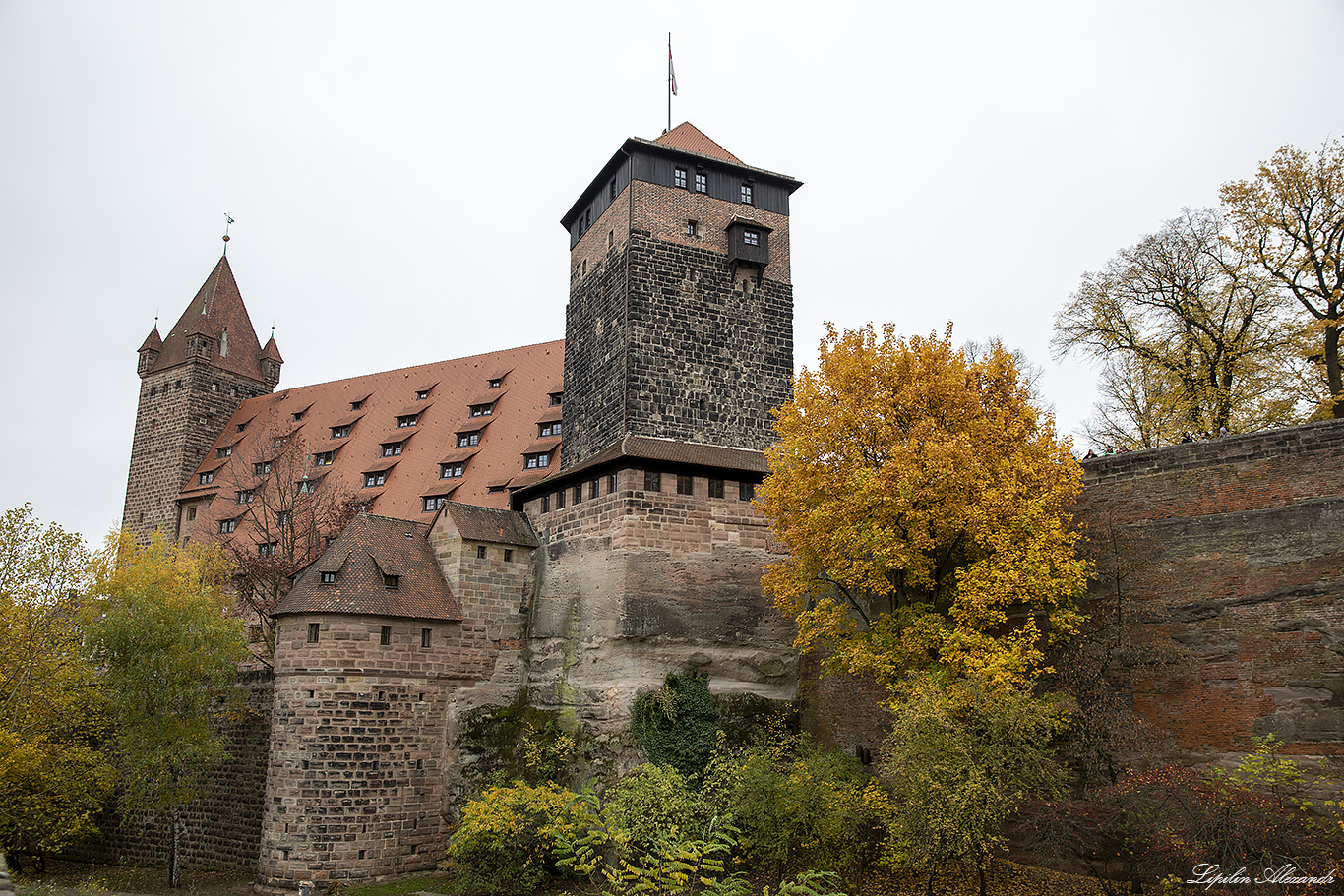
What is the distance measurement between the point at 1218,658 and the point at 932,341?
7.58 metres

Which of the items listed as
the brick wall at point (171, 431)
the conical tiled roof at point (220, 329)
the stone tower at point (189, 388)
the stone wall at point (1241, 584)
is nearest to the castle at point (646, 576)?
the stone wall at point (1241, 584)

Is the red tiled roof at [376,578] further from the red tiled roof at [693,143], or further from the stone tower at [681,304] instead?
the red tiled roof at [693,143]

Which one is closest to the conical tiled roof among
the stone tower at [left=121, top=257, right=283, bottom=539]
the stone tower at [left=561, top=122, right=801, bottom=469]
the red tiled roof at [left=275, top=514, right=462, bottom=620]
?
the stone tower at [left=121, top=257, right=283, bottom=539]

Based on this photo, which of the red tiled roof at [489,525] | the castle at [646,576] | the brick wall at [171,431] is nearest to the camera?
the castle at [646,576]

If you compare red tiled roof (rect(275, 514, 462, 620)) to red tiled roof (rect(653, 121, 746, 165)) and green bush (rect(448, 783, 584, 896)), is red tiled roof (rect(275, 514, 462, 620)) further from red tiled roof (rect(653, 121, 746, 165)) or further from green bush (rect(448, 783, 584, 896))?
red tiled roof (rect(653, 121, 746, 165))

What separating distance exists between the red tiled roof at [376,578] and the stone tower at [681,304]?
503cm

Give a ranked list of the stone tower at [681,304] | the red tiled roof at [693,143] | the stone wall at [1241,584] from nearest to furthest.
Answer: the stone wall at [1241,584] → the stone tower at [681,304] → the red tiled roof at [693,143]

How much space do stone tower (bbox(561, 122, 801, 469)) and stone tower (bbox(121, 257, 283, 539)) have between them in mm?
29506

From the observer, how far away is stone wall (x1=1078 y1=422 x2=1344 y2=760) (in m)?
16.0

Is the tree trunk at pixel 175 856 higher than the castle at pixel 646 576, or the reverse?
the castle at pixel 646 576

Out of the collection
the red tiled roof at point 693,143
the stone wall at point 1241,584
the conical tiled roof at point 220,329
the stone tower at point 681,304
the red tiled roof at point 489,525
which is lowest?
the stone wall at point 1241,584

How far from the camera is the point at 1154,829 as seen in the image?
48.6 ft

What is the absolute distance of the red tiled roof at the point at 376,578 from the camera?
2336 cm

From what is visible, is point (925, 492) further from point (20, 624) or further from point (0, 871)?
point (20, 624)
